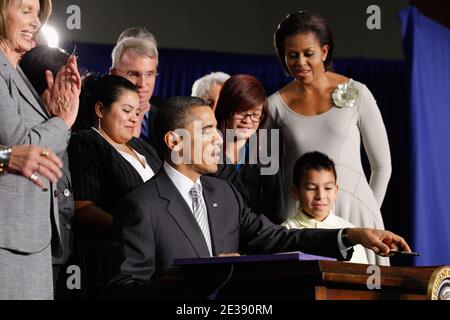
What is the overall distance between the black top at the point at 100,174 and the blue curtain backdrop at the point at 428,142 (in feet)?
7.20

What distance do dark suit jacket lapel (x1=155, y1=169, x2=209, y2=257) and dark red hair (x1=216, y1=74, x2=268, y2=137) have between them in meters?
0.85

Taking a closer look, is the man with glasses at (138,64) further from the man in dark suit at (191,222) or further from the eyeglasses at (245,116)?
the man in dark suit at (191,222)

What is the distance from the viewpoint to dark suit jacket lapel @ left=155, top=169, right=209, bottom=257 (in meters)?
2.26

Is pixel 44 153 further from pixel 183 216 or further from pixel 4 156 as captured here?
pixel 183 216

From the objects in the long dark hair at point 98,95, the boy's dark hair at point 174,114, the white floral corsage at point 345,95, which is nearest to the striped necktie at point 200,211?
the boy's dark hair at point 174,114

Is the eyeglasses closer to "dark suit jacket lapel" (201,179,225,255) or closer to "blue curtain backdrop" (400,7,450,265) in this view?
"dark suit jacket lapel" (201,179,225,255)

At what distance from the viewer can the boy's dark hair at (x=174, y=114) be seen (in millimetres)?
2575

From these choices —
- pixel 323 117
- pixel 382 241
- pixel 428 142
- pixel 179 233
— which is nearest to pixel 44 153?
pixel 179 233

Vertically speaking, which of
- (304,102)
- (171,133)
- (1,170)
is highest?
(304,102)

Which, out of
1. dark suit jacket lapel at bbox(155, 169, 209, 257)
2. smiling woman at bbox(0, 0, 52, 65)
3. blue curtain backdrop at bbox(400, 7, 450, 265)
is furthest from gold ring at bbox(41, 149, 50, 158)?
blue curtain backdrop at bbox(400, 7, 450, 265)

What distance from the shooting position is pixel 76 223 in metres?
2.54
